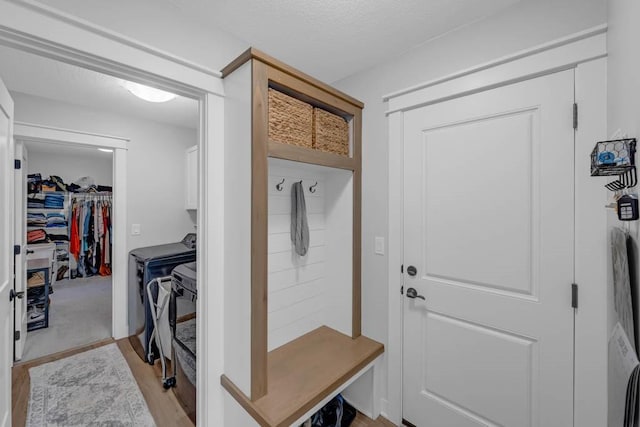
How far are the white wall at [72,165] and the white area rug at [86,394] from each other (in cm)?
372

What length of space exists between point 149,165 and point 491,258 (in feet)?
11.2

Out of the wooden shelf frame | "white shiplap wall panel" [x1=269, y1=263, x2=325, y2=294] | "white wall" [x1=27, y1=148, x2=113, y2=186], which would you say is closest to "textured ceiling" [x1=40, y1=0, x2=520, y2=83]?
the wooden shelf frame

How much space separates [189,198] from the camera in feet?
10.8

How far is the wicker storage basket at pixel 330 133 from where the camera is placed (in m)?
1.64

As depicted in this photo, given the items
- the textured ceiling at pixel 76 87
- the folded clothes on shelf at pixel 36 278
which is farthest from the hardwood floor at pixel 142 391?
the textured ceiling at pixel 76 87

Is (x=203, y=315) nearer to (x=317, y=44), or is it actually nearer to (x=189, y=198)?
(x=317, y=44)

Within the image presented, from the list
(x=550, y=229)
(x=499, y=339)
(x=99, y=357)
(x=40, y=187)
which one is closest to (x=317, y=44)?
(x=550, y=229)

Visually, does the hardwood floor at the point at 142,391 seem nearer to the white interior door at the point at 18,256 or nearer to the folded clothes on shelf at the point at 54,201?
the white interior door at the point at 18,256

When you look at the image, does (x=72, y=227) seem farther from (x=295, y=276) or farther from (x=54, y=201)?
(x=295, y=276)

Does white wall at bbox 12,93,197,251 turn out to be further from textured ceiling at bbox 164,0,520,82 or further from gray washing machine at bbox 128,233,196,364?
textured ceiling at bbox 164,0,520,82

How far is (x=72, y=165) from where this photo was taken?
5.24 m

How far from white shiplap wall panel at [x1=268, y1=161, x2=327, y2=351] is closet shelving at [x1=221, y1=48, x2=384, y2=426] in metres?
0.01

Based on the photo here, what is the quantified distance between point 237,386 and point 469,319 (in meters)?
1.30

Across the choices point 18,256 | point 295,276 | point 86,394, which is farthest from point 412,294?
point 18,256
